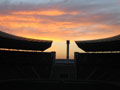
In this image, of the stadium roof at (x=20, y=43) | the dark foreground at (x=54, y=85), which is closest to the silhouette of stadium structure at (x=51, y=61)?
the stadium roof at (x=20, y=43)

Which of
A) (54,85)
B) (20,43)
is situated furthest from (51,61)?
(54,85)

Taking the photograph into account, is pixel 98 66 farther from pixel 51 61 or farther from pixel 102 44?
pixel 51 61

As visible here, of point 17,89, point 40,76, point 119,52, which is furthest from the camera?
point 40,76

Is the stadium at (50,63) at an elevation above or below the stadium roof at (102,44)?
below

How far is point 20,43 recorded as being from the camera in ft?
173

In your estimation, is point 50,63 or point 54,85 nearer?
point 54,85

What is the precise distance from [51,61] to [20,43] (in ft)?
37.7

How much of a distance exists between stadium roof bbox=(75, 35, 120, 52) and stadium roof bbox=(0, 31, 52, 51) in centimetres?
1073

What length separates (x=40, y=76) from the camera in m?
55.2

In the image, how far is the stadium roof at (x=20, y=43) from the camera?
159 feet

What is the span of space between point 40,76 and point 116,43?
22.5 m

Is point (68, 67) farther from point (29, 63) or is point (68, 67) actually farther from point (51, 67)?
point (29, 63)

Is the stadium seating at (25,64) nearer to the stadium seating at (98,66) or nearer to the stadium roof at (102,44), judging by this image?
the stadium seating at (98,66)

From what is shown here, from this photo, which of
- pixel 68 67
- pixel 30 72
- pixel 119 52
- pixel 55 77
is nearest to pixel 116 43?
pixel 119 52
